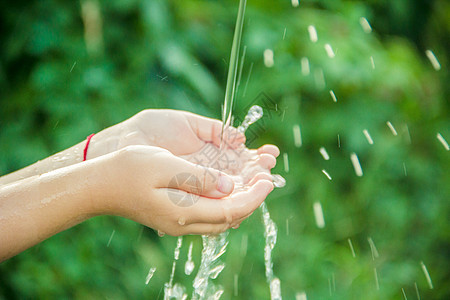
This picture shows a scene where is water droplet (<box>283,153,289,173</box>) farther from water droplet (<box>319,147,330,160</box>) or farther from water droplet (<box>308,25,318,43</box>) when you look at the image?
water droplet (<box>308,25,318,43</box>)

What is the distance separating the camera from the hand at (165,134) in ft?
3.73

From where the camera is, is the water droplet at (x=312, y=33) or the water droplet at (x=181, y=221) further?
the water droplet at (x=312, y=33)

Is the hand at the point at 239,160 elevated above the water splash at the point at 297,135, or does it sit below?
above

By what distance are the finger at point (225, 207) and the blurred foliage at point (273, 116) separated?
2.47ft

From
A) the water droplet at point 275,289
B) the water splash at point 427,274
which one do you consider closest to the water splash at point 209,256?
the water droplet at point 275,289

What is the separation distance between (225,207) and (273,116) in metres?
1.03

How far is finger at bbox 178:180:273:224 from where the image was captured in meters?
0.86

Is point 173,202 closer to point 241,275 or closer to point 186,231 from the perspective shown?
point 186,231

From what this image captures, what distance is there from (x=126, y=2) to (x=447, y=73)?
4.92 ft

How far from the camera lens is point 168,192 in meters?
0.86

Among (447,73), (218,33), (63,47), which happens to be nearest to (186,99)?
(218,33)

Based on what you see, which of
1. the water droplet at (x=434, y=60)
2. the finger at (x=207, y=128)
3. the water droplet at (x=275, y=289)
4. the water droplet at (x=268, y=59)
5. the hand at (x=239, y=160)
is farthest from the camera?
the water droplet at (x=434, y=60)

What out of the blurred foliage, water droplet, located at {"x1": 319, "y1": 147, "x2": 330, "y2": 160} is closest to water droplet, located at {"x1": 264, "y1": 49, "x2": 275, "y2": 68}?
the blurred foliage

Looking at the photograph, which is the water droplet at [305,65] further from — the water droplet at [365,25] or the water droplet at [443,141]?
the water droplet at [443,141]
